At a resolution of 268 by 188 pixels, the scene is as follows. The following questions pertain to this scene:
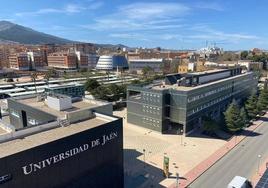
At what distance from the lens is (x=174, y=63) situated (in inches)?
6348

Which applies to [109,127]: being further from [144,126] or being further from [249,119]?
[249,119]

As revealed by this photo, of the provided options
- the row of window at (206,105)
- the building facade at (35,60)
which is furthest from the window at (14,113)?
the building facade at (35,60)

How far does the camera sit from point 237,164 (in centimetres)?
3897

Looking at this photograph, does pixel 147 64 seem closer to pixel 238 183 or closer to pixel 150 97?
pixel 150 97

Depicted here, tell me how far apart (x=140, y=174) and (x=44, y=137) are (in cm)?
1695

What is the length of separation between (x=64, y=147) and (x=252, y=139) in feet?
133

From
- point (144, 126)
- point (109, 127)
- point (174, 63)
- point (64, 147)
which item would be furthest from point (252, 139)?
point (174, 63)

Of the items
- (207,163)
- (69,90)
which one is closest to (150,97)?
(207,163)

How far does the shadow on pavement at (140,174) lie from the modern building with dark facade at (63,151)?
160 inches

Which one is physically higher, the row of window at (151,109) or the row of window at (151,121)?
the row of window at (151,109)

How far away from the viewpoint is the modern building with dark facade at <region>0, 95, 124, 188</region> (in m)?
21.0

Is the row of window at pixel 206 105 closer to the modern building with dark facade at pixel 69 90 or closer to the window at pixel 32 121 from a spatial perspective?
the window at pixel 32 121

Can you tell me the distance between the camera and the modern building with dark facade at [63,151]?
21.0 m

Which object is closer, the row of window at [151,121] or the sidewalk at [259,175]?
the sidewalk at [259,175]
